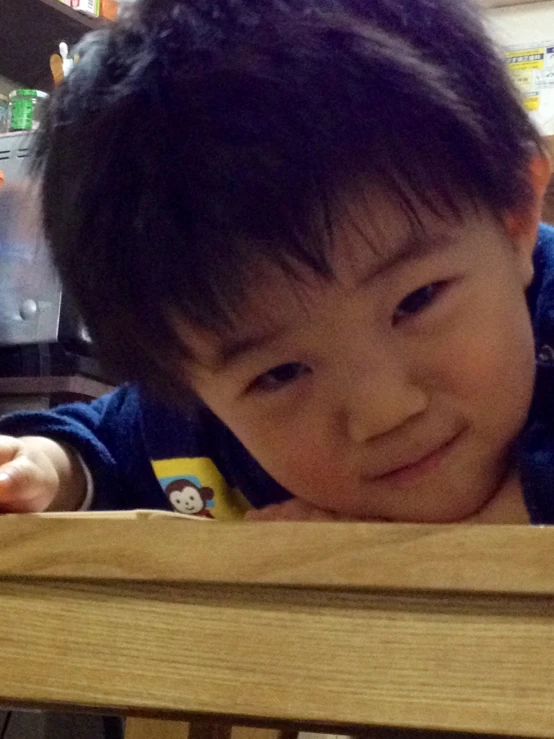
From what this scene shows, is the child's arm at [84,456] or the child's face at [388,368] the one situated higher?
the child's face at [388,368]

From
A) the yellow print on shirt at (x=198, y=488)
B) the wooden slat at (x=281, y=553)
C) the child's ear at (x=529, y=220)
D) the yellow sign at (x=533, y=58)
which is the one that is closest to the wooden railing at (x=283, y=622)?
the wooden slat at (x=281, y=553)

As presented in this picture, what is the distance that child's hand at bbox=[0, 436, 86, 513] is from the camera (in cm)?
45

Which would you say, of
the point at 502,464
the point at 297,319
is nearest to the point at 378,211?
the point at 297,319

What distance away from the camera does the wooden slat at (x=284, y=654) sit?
0.22 metres

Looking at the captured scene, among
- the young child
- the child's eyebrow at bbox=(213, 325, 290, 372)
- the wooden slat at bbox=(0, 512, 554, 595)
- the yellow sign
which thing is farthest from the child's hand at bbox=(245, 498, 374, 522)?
the yellow sign

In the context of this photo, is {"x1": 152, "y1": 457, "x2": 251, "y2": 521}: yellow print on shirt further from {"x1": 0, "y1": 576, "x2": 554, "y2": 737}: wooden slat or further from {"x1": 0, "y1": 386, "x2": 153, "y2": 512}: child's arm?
{"x1": 0, "y1": 576, "x2": 554, "y2": 737}: wooden slat

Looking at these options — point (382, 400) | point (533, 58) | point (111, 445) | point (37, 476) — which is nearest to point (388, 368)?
point (382, 400)

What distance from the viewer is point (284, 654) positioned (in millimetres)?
243

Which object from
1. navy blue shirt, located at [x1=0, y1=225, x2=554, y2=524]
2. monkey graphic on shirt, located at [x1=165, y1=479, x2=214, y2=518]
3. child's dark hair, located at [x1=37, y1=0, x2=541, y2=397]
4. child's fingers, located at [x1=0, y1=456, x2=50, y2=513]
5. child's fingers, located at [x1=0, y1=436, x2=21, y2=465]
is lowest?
monkey graphic on shirt, located at [x1=165, y1=479, x2=214, y2=518]

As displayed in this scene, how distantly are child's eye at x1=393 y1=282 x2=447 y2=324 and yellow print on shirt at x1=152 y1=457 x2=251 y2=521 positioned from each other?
0.30m

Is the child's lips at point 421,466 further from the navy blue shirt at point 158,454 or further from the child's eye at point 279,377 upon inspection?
the navy blue shirt at point 158,454

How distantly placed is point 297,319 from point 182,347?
0.07m

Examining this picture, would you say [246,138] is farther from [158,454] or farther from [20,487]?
[158,454]

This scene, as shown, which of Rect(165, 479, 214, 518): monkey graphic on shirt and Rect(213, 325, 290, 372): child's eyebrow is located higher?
Rect(213, 325, 290, 372): child's eyebrow
